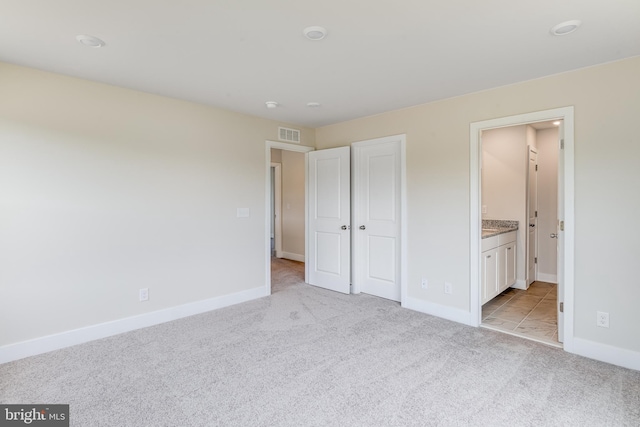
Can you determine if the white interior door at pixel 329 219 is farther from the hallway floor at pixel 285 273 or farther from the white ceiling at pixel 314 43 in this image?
the white ceiling at pixel 314 43

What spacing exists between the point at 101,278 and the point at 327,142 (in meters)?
3.27

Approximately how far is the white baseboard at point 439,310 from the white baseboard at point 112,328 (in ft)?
6.53

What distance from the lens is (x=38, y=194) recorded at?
8.90 feet

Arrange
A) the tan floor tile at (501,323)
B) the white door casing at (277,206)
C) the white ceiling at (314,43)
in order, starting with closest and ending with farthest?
the white ceiling at (314,43) → the tan floor tile at (501,323) → the white door casing at (277,206)

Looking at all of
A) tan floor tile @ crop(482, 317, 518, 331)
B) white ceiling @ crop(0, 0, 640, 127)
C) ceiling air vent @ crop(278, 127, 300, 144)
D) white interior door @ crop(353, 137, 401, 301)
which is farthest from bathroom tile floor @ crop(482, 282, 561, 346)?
ceiling air vent @ crop(278, 127, 300, 144)

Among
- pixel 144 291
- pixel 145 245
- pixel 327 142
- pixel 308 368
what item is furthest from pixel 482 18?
pixel 144 291

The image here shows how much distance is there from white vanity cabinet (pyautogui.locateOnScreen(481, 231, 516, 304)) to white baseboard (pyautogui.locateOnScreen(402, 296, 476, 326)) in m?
0.35

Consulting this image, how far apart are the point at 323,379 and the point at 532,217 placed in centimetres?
438

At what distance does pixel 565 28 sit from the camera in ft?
6.72

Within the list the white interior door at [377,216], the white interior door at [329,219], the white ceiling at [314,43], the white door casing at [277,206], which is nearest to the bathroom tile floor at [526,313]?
the white interior door at [377,216]

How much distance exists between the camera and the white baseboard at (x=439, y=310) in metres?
3.40

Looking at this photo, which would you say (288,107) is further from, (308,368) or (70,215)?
(308,368)

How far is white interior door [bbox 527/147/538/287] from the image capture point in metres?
4.78

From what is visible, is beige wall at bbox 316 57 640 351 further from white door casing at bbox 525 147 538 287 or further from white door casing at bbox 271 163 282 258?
white door casing at bbox 271 163 282 258
